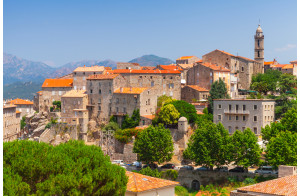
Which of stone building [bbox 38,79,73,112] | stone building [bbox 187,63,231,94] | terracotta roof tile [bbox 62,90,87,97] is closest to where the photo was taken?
terracotta roof tile [bbox 62,90,87,97]

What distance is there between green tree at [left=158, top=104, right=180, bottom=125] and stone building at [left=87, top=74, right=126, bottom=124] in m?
7.25

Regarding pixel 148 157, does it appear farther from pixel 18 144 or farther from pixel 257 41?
pixel 257 41

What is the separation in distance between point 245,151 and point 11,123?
39101 mm

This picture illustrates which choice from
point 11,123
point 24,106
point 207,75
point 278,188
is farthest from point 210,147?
point 24,106

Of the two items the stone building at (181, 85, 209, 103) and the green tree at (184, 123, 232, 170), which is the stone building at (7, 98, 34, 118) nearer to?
the stone building at (181, 85, 209, 103)

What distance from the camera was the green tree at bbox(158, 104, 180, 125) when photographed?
6272 cm

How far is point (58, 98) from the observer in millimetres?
78250

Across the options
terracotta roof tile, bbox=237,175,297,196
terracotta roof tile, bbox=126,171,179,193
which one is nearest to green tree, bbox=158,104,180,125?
terracotta roof tile, bbox=126,171,179,193

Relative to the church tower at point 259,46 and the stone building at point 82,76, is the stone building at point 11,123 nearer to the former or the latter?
the stone building at point 82,76

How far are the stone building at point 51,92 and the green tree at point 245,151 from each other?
104ft

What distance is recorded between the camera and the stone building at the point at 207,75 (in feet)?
240

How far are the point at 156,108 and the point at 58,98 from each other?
1754 cm

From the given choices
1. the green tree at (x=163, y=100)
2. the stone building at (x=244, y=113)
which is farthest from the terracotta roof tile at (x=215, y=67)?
the stone building at (x=244, y=113)

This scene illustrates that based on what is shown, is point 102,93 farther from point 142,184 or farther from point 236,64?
point 142,184
